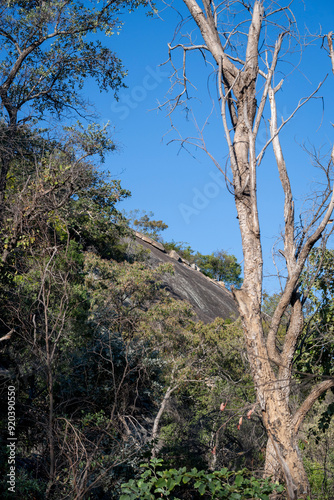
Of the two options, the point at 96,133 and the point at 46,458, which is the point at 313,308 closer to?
the point at 46,458

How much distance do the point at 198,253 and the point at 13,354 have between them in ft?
147

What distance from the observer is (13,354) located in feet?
24.2

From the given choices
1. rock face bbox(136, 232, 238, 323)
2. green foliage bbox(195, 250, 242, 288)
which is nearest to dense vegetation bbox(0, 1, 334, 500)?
rock face bbox(136, 232, 238, 323)

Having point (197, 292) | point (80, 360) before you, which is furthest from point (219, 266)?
point (80, 360)

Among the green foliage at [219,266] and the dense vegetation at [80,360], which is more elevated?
the green foliage at [219,266]

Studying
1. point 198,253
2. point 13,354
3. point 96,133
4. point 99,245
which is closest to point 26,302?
point 13,354

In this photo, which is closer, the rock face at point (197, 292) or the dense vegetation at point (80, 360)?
the dense vegetation at point (80, 360)

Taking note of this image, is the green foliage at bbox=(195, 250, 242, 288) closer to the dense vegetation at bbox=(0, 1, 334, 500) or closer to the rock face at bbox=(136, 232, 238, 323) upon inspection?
the rock face at bbox=(136, 232, 238, 323)

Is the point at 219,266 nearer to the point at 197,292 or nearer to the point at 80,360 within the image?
the point at 197,292

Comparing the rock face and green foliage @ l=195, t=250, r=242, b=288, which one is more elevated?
green foliage @ l=195, t=250, r=242, b=288

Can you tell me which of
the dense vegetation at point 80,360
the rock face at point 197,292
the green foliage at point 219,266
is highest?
the green foliage at point 219,266

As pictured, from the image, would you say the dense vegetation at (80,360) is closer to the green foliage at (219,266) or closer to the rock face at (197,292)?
the rock face at (197,292)

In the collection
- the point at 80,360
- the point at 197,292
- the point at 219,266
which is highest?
the point at 219,266

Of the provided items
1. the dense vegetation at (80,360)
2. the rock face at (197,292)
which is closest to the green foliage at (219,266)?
A: the rock face at (197,292)
